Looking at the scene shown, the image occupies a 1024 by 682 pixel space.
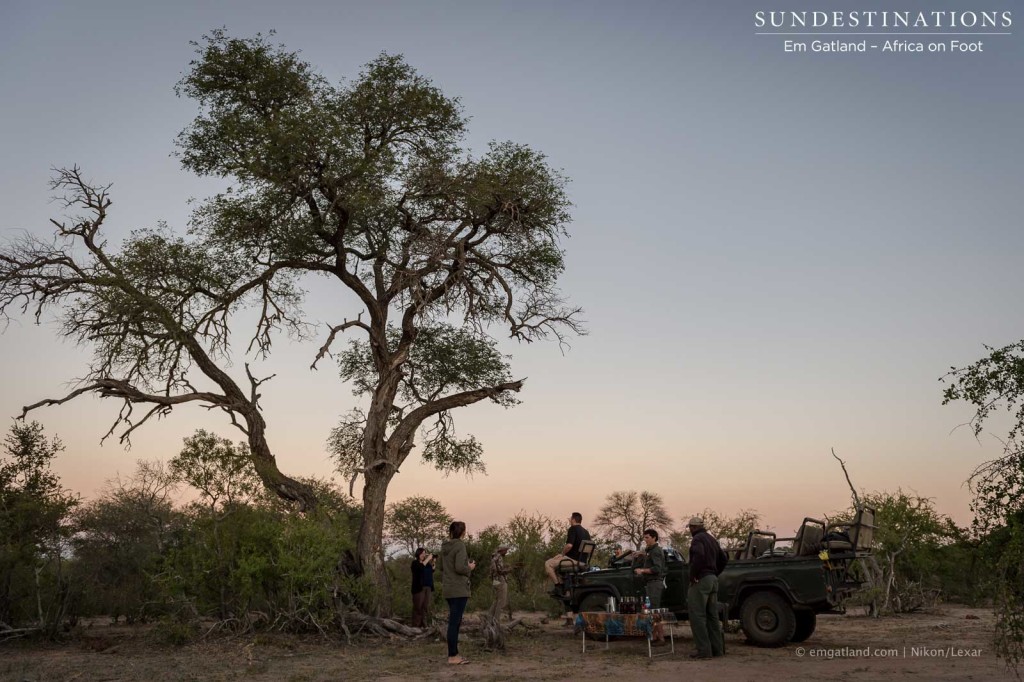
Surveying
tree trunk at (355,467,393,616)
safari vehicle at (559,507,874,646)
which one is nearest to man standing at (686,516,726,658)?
safari vehicle at (559,507,874,646)

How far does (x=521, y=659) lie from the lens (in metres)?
13.6

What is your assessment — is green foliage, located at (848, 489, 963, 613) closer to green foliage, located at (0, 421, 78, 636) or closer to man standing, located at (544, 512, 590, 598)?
man standing, located at (544, 512, 590, 598)

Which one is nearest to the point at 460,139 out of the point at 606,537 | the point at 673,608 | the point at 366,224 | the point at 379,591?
the point at 366,224

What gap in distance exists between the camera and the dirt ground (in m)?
11.6

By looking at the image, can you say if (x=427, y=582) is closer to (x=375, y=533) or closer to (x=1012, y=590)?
(x=375, y=533)

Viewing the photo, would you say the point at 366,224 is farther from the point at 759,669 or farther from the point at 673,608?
the point at 759,669

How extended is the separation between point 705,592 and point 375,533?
372 inches

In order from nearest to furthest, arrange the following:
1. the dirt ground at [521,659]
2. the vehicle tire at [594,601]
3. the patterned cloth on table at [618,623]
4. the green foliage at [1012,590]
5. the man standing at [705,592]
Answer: the green foliage at [1012,590]
the dirt ground at [521,659]
the man standing at [705,592]
the patterned cloth on table at [618,623]
the vehicle tire at [594,601]

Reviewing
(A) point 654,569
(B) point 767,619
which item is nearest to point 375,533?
(A) point 654,569

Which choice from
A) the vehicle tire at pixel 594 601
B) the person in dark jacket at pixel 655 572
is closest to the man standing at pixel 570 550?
the vehicle tire at pixel 594 601

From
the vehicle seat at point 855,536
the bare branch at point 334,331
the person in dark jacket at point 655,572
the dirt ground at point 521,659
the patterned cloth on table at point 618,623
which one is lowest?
the dirt ground at point 521,659

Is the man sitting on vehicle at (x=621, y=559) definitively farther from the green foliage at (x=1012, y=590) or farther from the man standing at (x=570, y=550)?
the green foliage at (x=1012, y=590)

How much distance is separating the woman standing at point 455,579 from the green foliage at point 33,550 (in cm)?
864

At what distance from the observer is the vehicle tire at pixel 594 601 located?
1547 centimetres
